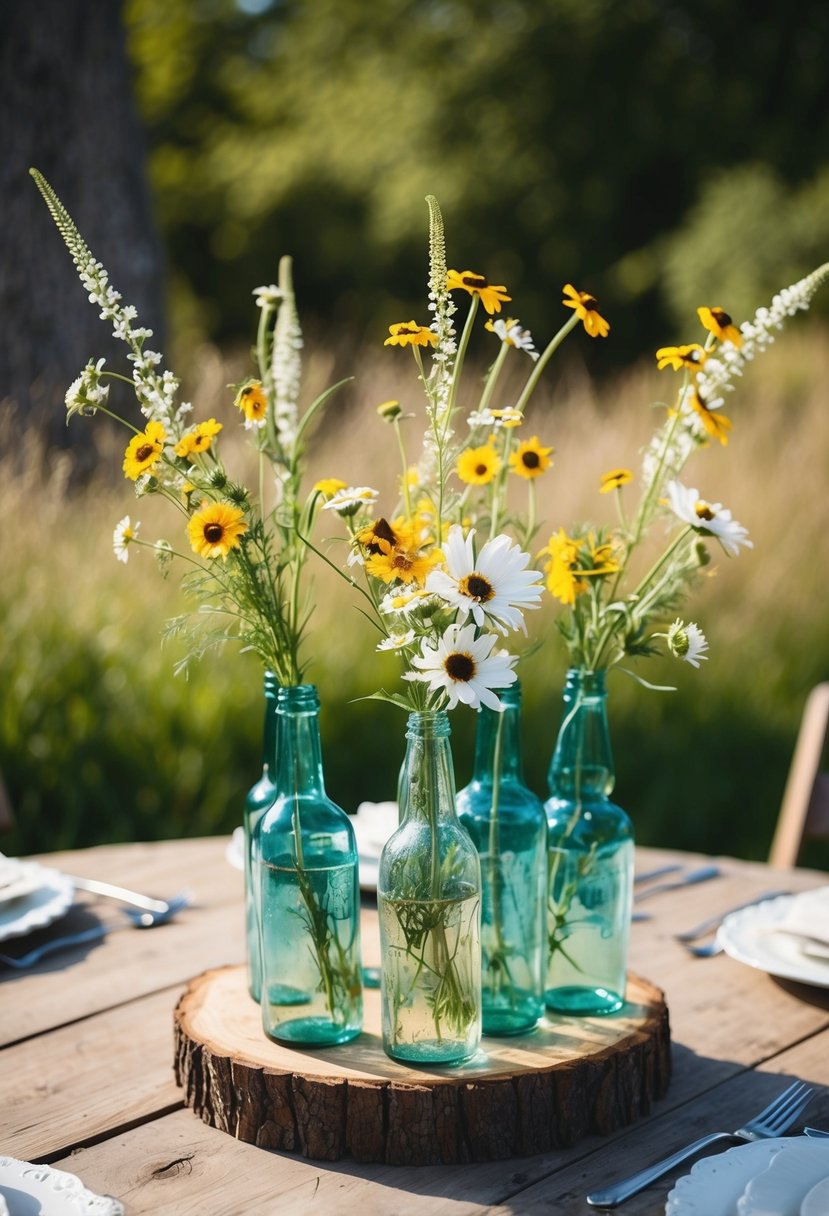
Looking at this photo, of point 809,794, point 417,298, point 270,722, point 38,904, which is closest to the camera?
point 270,722

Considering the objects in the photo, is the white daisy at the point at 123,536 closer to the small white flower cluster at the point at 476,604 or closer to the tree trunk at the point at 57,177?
the small white flower cluster at the point at 476,604

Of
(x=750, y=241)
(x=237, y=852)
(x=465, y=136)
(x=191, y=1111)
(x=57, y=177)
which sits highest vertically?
(x=465, y=136)

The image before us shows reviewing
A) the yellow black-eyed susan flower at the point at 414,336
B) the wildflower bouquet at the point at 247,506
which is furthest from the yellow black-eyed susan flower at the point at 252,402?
the yellow black-eyed susan flower at the point at 414,336

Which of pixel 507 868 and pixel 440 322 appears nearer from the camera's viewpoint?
pixel 440 322

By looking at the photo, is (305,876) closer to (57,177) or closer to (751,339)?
(751,339)

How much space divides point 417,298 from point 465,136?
64.7 inches

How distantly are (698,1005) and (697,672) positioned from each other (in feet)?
8.37

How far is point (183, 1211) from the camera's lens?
34.5 inches

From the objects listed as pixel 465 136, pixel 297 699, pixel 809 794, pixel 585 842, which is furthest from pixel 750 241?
pixel 297 699

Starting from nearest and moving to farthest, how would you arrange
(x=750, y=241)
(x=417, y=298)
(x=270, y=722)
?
(x=270, y=722) < (x=750, y=241) < (x=417, y=298)

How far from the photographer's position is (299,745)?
0.99 metres

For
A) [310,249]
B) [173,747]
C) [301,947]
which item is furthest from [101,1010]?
[310,249]

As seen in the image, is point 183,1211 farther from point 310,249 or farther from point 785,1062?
point 310,249

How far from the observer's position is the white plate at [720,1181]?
823 millimetres
